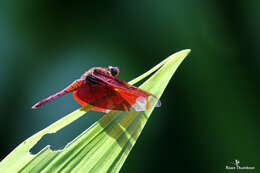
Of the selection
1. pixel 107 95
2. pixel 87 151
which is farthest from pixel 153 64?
pixel 87 151

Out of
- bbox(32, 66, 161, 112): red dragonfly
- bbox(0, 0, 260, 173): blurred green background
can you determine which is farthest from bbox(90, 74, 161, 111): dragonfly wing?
bbox(0, 0, 260, 173): blurred green background

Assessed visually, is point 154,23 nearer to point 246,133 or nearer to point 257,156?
point 246,133

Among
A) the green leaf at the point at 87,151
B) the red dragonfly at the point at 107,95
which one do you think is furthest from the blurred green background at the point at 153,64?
the green leaf at the point at 87,151

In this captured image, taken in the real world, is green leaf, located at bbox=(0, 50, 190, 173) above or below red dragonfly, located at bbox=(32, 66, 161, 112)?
below

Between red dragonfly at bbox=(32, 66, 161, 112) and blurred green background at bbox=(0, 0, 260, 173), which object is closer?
red dragonfly at bbox=(32, 66, 161, 112)

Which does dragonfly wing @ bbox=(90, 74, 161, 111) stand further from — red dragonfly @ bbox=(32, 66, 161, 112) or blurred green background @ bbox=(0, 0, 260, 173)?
Result: blurred green background @ bbox=(0, 0, 260, 173)

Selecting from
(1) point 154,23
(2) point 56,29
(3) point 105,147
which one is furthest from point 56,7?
(3) point 105,147

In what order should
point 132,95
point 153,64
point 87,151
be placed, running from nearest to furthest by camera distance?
point 87,151, point 132,95, point 153,64

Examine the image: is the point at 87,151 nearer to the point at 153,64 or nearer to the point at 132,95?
the point at 132,95
